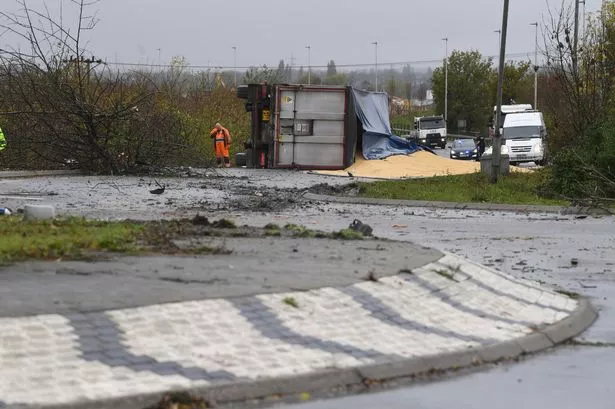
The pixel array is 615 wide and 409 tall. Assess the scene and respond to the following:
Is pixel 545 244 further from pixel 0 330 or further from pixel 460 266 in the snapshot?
pixel 0 330

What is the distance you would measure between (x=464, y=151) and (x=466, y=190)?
41.7m

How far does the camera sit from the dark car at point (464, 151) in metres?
67.4

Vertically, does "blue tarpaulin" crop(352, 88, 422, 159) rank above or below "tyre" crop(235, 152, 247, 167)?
above

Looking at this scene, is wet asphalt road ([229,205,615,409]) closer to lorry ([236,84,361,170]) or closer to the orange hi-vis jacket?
lorry ([236,84,361,170])

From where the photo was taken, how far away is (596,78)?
32938 millimetres

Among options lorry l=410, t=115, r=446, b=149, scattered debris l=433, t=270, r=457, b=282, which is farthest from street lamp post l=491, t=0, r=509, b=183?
lorry l=410, t=115, r=446, b=149

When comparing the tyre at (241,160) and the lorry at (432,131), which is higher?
the tyre at (241,160)

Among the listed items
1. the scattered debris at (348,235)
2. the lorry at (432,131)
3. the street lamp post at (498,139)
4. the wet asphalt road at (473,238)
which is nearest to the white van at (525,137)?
the wet asphalt road at (473,238)

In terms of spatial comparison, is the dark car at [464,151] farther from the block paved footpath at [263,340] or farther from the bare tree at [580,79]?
the block paved footpath at [263,340]

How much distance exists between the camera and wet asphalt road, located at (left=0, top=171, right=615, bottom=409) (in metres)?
7.21

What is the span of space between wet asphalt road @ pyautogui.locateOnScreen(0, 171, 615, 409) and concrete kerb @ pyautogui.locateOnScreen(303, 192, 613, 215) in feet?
2.55

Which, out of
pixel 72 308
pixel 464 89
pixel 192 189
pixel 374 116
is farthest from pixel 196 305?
pixel 464 89

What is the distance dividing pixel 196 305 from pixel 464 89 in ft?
340

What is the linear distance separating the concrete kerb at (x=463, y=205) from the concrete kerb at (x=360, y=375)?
14023mm
